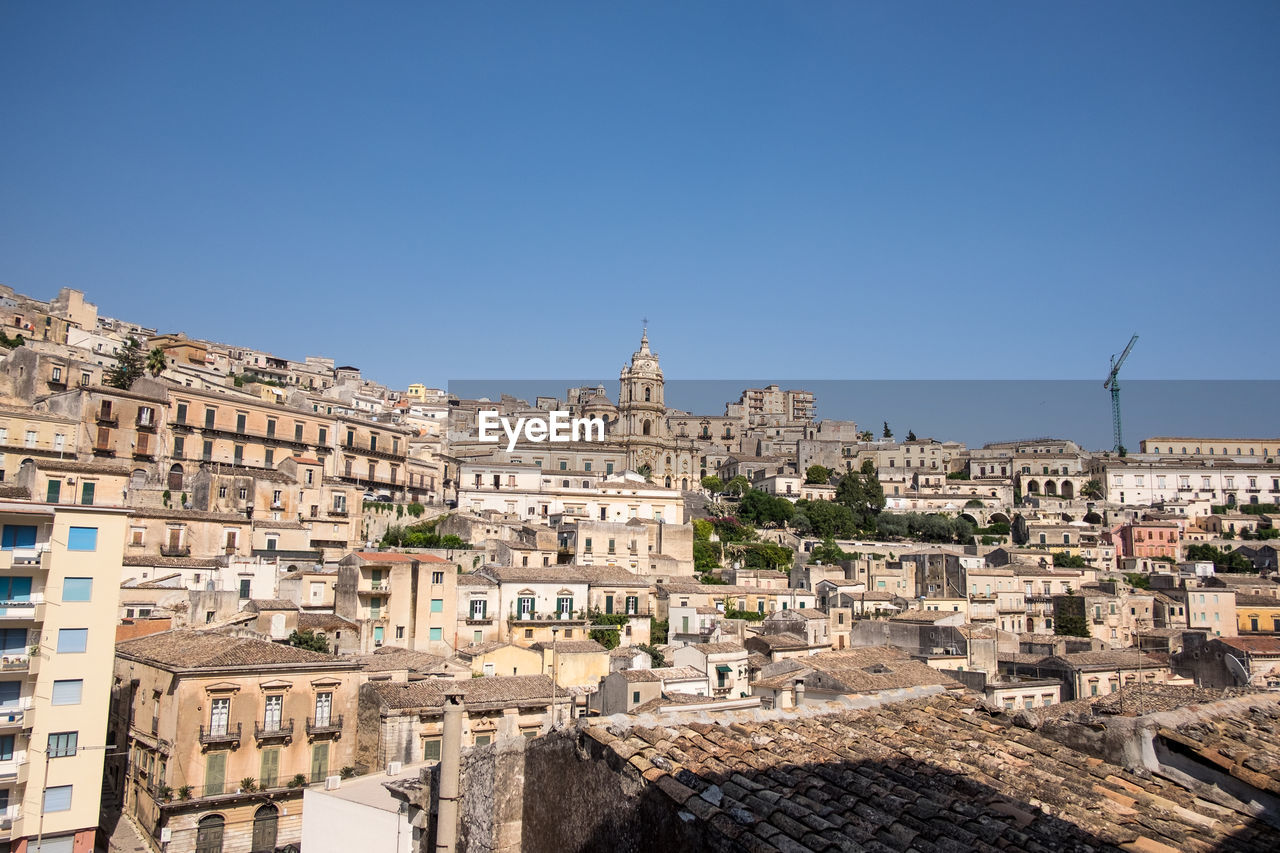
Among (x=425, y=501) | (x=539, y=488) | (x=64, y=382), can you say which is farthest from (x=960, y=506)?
(x=64, y=382)

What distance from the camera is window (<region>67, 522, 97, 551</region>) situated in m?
24.3

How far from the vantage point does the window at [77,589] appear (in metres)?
24.0

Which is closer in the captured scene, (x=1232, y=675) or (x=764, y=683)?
(x=764, y=683)

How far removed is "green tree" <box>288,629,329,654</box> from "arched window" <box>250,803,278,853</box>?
7.08m

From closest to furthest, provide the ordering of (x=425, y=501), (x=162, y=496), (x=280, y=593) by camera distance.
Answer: (x=280, y=593) → (x=162, y=496) → (x=425, y=501)

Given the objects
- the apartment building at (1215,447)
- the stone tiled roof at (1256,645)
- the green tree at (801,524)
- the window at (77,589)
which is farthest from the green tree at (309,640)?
the apartment building at (1215,447)

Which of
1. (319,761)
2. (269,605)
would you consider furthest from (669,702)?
(269,605)

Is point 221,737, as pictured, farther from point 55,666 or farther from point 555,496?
point 555,496

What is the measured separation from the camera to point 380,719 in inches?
1107

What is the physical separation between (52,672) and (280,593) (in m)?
15.5

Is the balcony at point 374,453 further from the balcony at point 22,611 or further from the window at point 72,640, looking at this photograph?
the balcony at point 22,611

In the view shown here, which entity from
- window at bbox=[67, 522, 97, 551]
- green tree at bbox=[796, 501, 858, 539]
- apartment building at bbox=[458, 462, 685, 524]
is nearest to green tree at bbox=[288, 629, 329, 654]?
window at bbox=[67, 522, 97, 551]

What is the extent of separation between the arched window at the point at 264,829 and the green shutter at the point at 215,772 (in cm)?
125

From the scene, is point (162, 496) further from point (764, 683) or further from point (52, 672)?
point (764, 683)
